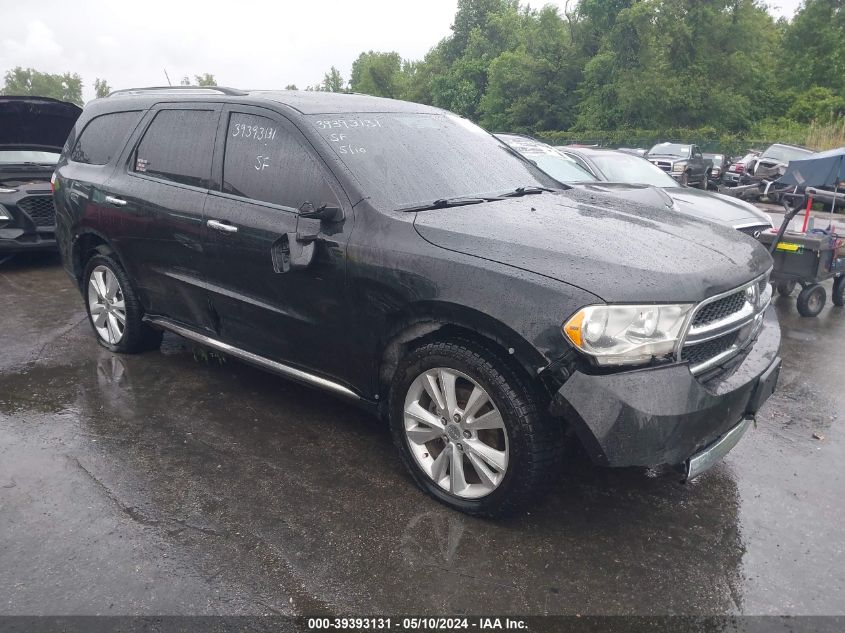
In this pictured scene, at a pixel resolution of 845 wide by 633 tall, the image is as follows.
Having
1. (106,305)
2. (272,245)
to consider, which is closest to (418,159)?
(272,245)

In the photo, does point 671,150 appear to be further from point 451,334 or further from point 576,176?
point 451,334

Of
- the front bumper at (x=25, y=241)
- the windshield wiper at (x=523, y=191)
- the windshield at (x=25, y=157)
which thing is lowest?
the front bumper at (x=25, y=241)

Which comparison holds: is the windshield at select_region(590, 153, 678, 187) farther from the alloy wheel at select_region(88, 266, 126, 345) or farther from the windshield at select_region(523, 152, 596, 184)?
the alloy wheel at select_region(88, 266, 126, 345)

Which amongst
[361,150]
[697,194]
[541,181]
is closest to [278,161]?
[361,150]

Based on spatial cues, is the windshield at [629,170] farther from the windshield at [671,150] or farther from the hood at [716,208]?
the windshield at [671,150]

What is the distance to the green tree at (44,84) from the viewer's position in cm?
9604

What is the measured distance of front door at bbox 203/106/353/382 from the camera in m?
3.25

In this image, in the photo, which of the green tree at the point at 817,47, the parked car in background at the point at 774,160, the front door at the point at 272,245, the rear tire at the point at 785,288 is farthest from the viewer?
the green tree at the point at 817,47

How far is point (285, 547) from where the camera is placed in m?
2.77

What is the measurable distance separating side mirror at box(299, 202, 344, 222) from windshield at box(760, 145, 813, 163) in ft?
64.5

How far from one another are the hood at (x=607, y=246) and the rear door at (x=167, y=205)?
1.62m

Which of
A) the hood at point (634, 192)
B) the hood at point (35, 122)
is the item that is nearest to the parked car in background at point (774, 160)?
the hood at point (634, 192)

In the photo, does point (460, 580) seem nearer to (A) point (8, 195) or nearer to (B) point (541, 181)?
(B) point (541, 181)

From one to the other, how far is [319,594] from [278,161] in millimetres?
2220
